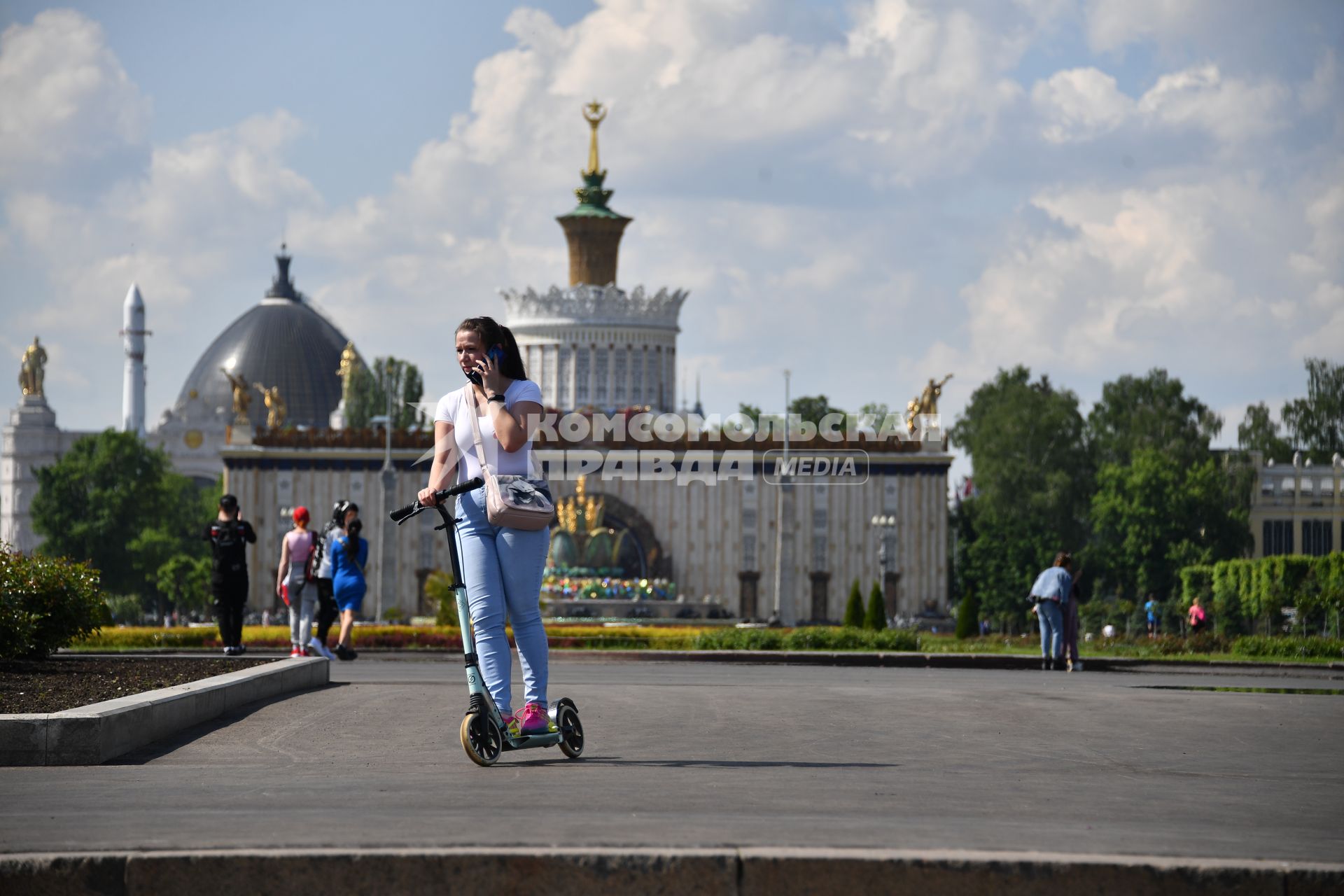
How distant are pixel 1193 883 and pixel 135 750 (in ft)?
19.5

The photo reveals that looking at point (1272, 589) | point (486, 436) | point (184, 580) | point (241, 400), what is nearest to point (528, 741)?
point (486, 436)

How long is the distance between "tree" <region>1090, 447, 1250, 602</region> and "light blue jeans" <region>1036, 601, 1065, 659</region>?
54.1 metres

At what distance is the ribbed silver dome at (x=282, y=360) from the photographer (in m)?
164

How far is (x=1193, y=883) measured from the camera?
612 cm

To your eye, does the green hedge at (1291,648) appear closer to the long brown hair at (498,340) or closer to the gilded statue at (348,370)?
the long brown hair at (498,340)

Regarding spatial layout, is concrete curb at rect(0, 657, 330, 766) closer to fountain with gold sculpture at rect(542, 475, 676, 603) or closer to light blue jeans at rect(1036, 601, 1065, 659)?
light blue jeans at rect(1036, 601, 1065, 659)

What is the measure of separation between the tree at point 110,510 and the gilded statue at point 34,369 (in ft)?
103

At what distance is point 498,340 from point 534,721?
1.83 m

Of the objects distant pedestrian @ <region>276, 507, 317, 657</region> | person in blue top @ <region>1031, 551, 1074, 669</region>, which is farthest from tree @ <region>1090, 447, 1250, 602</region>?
distant pedestrian @ <region>276, 507, 317, 657</region>

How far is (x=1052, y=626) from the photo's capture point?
78.3ft

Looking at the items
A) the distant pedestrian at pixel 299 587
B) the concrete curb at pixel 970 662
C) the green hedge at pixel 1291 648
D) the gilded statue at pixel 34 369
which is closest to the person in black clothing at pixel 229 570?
the distant pedestrian at pixel 299 587

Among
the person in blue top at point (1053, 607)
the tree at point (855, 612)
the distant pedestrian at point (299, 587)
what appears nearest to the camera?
the distant pedestrian at point (299, 587)

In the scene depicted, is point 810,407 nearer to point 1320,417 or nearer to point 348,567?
point 1320,417

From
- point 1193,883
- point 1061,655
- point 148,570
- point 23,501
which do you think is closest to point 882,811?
point 1193,883
